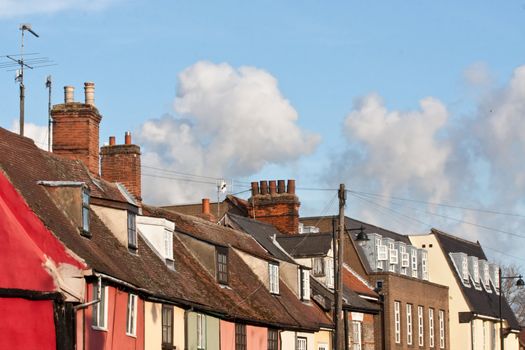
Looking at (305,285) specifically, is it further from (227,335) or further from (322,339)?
(227,335)

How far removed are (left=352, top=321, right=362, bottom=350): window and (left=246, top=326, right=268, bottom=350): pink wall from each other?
11631mm

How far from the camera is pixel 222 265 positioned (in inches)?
1719

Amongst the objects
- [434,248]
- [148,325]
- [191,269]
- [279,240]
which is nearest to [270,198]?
[279,240]

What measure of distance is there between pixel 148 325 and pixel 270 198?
2714 centimetres

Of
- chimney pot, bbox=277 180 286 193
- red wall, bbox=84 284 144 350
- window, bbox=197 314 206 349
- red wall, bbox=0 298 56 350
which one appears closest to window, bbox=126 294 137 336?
red wall, bbox=84 284 144 350

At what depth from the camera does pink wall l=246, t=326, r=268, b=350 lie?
43.3 meters

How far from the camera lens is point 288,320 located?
46.3 m

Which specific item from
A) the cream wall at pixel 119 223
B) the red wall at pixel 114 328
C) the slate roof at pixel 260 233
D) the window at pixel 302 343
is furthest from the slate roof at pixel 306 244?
the red wall at pixel 114 328

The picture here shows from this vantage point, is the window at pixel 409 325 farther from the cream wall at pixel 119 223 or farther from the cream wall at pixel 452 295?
the cream wall at pixel 119 223

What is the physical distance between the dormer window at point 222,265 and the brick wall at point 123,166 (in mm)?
3377

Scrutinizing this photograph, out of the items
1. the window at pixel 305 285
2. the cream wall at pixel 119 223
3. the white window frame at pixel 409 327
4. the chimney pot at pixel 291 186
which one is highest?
the chimney pot at pixel 291 186

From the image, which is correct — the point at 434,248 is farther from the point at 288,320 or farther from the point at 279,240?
the point at 288,320

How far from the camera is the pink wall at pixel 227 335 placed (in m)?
41.0

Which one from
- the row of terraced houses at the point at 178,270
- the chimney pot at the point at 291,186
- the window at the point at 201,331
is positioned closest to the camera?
the row of terraced houses at the point at 178,270
